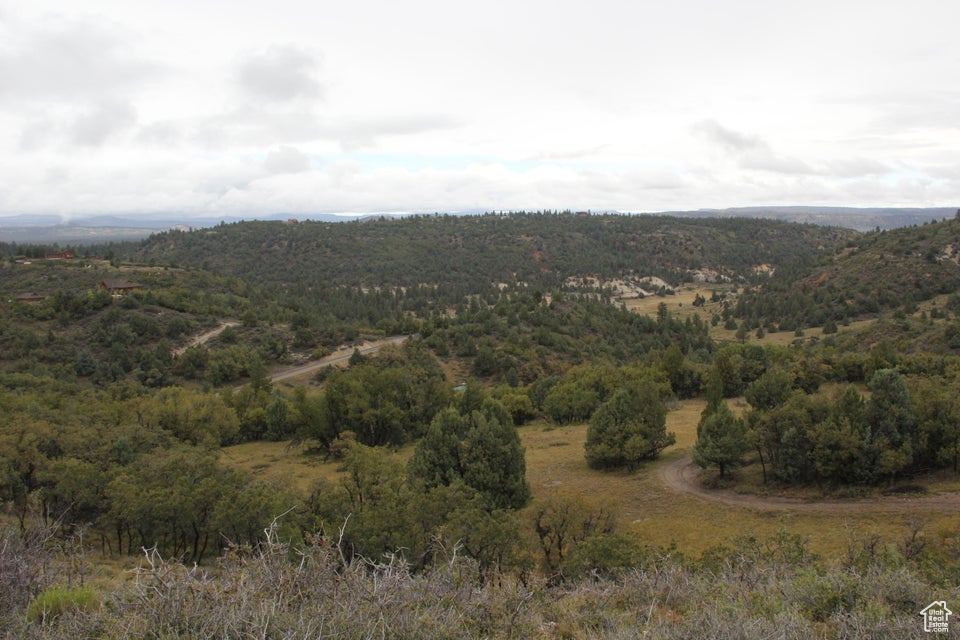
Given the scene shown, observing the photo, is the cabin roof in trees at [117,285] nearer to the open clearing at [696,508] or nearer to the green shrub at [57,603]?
the open clearing at [696,508]

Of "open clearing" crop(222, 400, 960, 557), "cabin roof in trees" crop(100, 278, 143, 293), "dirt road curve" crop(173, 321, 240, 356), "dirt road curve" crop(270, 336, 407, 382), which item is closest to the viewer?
"open clearing" crop(222, 400, 960, 557)

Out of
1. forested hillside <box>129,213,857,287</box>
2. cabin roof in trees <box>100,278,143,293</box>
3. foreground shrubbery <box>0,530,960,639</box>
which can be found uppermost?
forested hillside <box>129,213,857,287</box>

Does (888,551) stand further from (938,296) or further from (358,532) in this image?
(938,296)

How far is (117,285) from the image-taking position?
84.6 metres

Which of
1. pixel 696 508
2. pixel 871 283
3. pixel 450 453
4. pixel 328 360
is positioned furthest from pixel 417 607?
pixel 871 283

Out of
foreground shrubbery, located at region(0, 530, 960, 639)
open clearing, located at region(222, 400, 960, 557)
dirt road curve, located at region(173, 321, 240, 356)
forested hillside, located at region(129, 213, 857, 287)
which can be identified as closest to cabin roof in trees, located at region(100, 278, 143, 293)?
dirt road curve, located at region(173, 321, 240, 356)

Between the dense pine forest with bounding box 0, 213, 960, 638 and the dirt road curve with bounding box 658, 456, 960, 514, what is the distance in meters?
0.79

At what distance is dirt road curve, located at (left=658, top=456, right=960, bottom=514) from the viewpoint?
75.3ft

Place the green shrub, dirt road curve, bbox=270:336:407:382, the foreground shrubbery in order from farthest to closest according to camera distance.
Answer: dirt road curve, bbox=270:336:407:382 < the green shrub < the foreground shrubbery

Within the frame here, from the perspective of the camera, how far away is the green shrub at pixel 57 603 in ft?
25.4

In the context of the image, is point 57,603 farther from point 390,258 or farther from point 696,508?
point 390,258

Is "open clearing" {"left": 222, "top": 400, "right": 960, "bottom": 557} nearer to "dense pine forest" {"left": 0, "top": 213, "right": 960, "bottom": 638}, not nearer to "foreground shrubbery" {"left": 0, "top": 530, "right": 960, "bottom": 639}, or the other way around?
"dense pine forest" {"left": 0, "top": 213, "right": 960, "bottom": 638}

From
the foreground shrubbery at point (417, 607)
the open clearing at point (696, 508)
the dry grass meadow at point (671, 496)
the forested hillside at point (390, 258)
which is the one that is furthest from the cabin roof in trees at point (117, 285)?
the foreground shrubbery at point (417, 607)

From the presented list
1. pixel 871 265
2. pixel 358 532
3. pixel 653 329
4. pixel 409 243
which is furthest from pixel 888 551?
pixel 409 243
